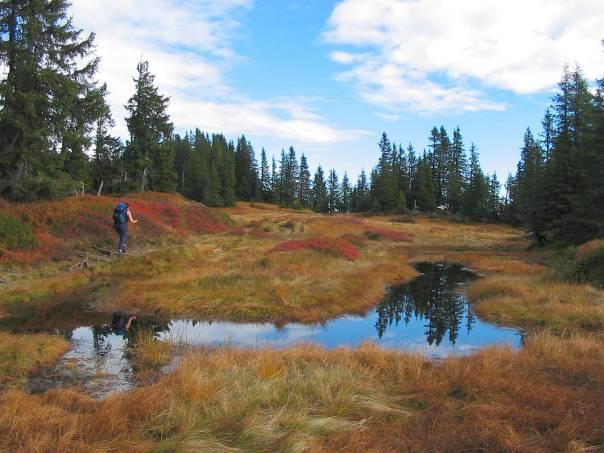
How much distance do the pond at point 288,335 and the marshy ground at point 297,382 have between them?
0.56 metres

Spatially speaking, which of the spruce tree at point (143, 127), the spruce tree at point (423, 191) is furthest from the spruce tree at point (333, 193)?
the spruce tree at point (143, 127)

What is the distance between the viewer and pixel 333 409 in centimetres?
668

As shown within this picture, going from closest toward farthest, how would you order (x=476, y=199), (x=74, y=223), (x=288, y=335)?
(x=288, y=335) < (x=74, y=223) < (x=476, y=199)

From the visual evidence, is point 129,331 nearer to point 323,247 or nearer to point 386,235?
point 323,247

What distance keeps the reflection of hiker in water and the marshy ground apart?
62cm

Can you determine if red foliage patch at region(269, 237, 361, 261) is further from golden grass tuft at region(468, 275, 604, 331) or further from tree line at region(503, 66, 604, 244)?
tree line at region(503, 66, 604, 244)

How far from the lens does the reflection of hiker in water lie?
1310 cm

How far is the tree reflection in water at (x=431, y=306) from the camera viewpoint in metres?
15.0

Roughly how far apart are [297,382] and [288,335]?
19.4 feet

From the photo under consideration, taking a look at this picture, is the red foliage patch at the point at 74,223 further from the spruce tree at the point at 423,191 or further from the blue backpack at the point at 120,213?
the spruce tree at the point at 423,191

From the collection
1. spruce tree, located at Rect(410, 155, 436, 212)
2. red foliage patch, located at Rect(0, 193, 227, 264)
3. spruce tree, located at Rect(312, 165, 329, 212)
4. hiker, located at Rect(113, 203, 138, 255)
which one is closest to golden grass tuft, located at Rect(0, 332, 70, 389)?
red foliage patch, located at Rect(0, 193, 227, 264)

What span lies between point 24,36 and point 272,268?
18123mm

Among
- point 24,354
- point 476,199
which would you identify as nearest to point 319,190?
point 476,199

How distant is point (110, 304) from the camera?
51.9 ft
